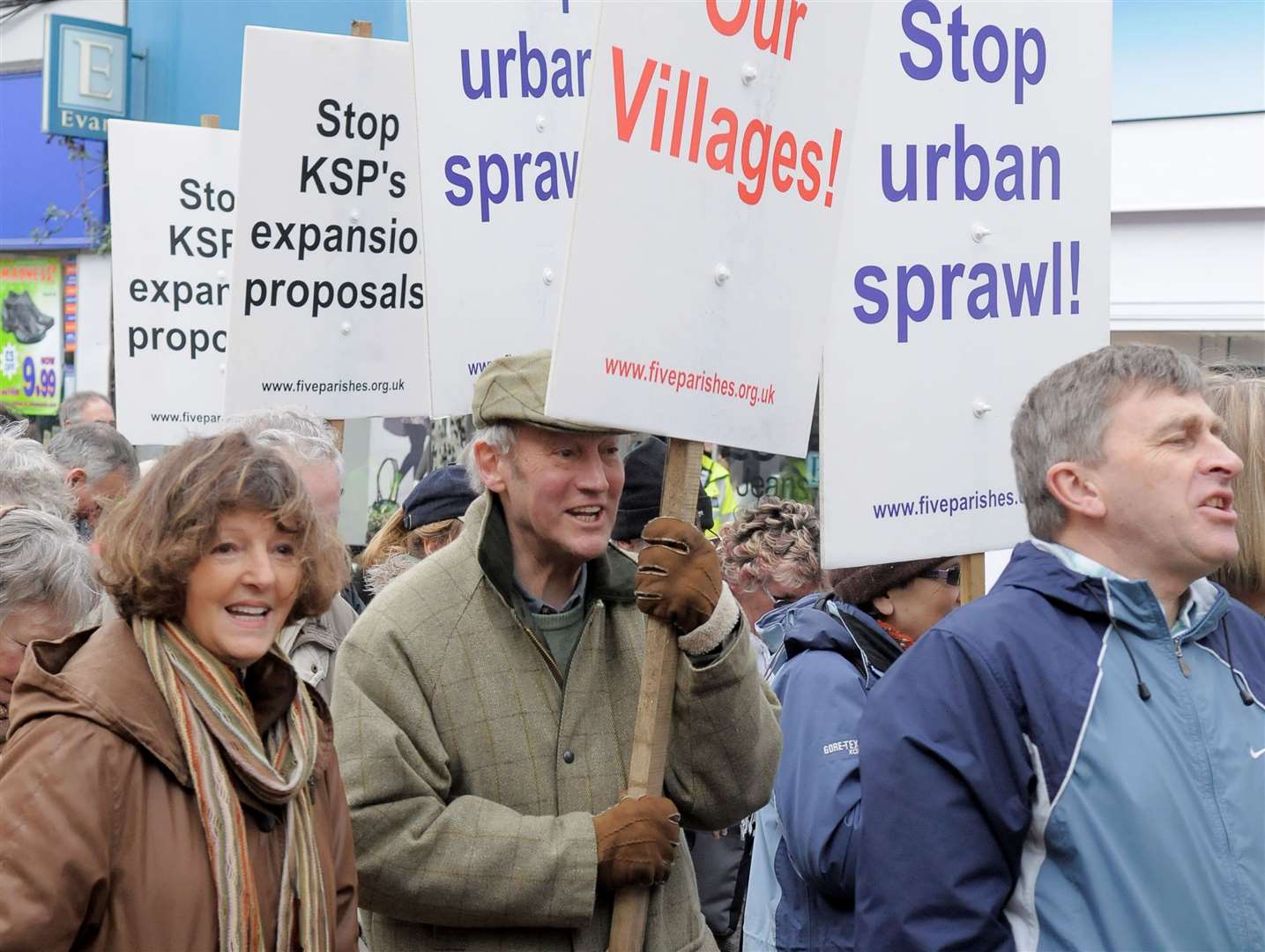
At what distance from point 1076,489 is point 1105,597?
212mm

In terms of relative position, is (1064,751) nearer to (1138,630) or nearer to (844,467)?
(1138,630)

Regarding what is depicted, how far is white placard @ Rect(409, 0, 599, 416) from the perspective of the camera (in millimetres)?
4621

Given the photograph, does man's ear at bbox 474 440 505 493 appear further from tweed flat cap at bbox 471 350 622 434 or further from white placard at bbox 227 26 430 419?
white placard at bbox 227 26 430 419

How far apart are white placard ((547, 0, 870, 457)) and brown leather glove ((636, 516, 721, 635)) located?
0.19m

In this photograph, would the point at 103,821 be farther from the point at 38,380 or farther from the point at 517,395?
the point at 38,380

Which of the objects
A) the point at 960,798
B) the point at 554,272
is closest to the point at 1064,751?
the point at 960,798

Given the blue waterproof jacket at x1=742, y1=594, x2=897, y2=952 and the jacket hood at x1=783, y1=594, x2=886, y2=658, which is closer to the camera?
the blue waterproof jacket at x1=742, y1=594, x2=897, y2=952

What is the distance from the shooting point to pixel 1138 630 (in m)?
2.39

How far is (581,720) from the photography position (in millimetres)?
2863

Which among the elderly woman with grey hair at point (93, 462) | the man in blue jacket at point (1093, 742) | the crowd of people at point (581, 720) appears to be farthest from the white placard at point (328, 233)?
the man in blue jacket at point (1093, 742)

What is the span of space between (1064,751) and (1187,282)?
5707 millimetres

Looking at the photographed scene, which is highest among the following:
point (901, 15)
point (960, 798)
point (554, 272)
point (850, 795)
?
point (901, 15)

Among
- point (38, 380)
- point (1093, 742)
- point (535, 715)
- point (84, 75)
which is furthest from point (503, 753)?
point (38, 380)

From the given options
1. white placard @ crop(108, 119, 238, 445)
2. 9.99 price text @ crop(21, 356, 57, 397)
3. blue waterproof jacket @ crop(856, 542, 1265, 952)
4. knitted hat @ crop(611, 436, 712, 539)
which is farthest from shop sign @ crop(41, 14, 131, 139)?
blue waterproof jacket @ crop(856, 542, 1265, 952)
